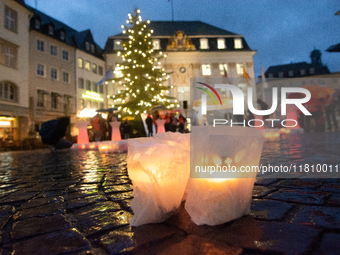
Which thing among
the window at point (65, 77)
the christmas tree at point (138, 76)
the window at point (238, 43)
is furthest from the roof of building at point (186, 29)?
the christmas tree at point (138, 76)

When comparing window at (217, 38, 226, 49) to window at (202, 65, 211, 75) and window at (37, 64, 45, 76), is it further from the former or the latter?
window at (37, 64, 45, 76)

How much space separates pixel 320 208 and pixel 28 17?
88.3 feet

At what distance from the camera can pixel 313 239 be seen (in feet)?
3.36

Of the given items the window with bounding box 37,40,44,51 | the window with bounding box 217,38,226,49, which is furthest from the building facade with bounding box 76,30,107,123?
the window with bounding box 217,38,226,49

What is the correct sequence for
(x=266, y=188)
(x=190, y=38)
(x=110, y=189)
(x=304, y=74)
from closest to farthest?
(x=266, y=188) < (x=110, y=189) < (x=190, y=38) < (x=304, y=74)

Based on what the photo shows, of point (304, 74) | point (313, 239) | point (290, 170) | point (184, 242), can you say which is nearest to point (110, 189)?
point (184, 242)

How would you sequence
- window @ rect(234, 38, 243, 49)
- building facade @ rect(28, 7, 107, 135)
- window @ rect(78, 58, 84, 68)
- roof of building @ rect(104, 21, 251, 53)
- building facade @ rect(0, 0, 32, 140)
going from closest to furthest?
building facade @ rect(0, 0, 32, 140)
building facade @ rect(28, 7, 107, 135)
window @ rect(78, 58, 84, 68)
roof of building @ rect(104, 21, 251, 53)
window @ rect(234, 38, 243, 49)

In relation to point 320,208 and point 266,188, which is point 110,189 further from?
point 320,208

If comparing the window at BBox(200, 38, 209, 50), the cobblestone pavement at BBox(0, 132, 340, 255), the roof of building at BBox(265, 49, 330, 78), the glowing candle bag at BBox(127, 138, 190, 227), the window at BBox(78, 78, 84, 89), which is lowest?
the cobblestone pavement at BBox(0, 132, 340, 255)

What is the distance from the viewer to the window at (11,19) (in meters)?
19.0

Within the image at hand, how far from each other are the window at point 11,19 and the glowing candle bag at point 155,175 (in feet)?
78.0

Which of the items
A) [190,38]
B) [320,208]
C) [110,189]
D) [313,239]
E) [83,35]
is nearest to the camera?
[313,239]

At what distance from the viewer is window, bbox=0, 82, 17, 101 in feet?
59.5

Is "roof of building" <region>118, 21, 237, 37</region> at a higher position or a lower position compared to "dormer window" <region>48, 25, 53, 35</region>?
higher
